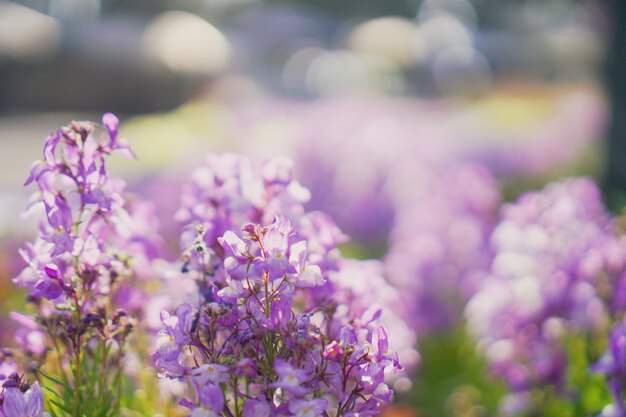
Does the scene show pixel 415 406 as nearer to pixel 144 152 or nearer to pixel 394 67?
pixel 144 152

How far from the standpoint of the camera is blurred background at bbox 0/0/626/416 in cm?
629

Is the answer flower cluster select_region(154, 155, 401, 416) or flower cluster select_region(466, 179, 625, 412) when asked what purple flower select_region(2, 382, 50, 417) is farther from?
flower cluster select_region(466, 179, 625, 412)

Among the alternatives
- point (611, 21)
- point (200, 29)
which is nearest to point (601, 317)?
point (611, 21)

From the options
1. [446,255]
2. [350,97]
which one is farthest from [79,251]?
[350,97]

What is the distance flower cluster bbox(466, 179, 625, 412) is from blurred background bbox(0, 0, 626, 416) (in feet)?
2.38

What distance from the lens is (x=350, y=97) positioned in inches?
420

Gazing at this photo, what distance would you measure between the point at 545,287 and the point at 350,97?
7.78 m

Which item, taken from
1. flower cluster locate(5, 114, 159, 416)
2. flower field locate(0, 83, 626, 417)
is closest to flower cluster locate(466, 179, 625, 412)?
flower field locate(0, 83, 626, 417)

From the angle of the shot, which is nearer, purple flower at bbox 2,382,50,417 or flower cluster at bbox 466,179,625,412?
purple flower at bbox 2,382,50,417

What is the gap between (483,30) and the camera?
36.8 metres

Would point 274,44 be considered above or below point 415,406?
above

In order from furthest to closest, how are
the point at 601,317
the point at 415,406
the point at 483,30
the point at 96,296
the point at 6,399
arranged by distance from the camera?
the point at 483,30
the point at 415,406
the point at 601,317
the point at 96,296
the point at 6,399

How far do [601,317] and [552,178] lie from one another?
4.99 m

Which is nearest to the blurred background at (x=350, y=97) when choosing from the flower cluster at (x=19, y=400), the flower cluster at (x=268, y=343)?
the flower cluster at (x=268, y=343)
